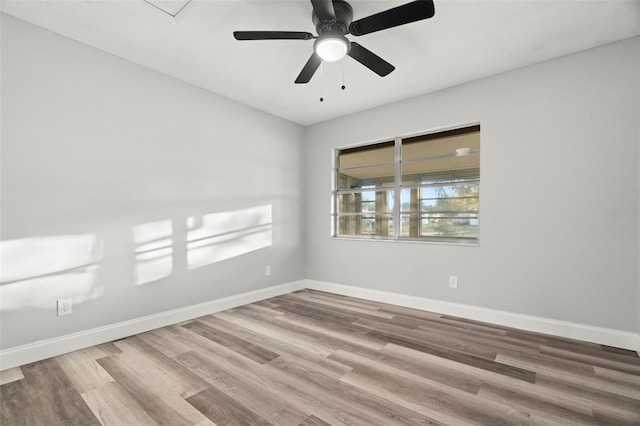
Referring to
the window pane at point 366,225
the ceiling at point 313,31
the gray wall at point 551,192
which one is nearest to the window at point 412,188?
the window pane at point 366,225

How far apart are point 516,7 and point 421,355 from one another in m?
2.74

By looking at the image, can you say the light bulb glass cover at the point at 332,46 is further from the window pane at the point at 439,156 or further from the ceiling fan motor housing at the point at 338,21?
the window pane at the point at 439,156

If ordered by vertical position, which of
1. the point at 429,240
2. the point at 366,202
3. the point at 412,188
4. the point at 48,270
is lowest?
the point at 48,270

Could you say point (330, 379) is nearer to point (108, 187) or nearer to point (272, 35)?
point (272, 35)

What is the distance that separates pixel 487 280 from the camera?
126 inches

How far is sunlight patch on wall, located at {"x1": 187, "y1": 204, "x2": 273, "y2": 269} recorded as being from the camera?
11.1ft

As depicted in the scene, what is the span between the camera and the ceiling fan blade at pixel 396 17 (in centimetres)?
173

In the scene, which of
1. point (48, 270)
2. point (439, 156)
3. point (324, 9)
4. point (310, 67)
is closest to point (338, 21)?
point (324, 9)

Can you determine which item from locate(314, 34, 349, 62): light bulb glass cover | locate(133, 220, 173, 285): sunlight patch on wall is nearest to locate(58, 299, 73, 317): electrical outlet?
locate(133, 220, 173, 285): sunlight patch on wall

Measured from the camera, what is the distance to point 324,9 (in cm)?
184

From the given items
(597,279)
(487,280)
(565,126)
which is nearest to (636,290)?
(597,279)

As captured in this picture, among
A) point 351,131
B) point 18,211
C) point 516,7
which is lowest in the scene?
point 18,211

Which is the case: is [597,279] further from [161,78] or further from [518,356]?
[161,78]

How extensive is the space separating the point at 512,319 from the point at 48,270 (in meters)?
4.24
